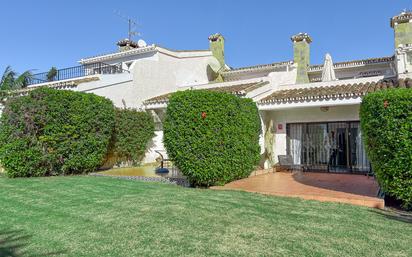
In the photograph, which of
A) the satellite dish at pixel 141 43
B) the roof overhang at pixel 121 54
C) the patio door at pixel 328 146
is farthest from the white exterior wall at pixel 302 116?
the satellite dish at pixel 141 43

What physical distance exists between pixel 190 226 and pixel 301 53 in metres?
24.1

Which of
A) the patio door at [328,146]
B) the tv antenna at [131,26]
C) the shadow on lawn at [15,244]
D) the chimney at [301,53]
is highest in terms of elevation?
the tv antenna at [131,26]

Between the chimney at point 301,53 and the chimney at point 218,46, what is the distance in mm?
7118

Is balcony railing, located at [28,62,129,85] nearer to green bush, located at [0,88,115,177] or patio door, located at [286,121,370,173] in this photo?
green bush, located at [0,88,115,177]

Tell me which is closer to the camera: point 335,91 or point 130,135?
point 335,91

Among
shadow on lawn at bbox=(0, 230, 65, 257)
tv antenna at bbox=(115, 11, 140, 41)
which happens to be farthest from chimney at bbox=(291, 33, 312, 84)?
shadow on lawn at bbox=(0, 230, 65, 257)

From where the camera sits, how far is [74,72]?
24.7m

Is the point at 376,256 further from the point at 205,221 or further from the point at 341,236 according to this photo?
the point at 205,221

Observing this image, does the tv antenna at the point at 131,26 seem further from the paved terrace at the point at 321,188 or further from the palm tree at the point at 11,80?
the paved terrace at the point at 321,188

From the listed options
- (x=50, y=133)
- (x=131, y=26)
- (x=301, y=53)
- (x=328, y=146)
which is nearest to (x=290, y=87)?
(x=328, y=146)

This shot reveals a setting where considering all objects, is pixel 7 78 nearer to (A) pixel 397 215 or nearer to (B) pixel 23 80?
(B) pixel 23 80

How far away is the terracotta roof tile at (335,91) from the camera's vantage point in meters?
16.5

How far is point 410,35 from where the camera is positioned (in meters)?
24.7

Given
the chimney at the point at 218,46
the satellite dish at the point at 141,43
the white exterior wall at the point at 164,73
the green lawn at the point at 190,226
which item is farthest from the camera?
the satellite dish at the point at 141,43
